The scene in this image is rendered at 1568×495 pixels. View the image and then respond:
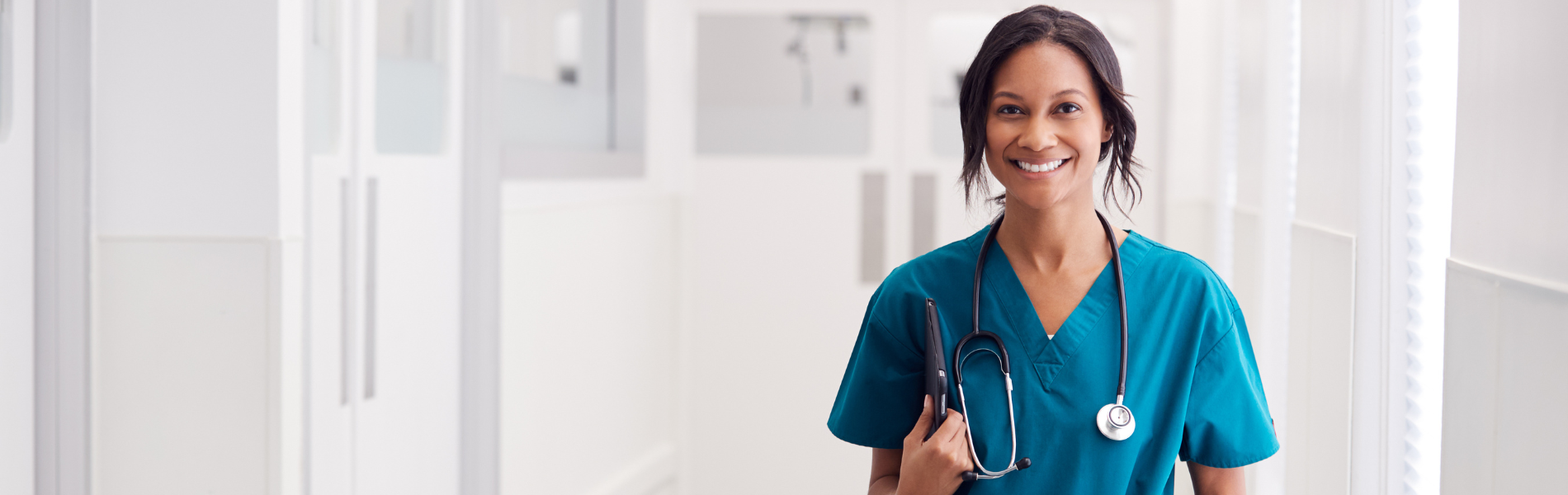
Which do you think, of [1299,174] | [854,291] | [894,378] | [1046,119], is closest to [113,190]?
[894,378]

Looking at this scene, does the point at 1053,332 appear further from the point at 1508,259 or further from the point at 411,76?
the point at 411,76

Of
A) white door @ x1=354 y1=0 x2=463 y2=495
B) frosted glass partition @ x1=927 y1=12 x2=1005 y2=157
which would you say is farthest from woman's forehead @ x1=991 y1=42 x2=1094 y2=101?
frosted glass partition @ x1=927 y1=12 x2=1005 y2=157

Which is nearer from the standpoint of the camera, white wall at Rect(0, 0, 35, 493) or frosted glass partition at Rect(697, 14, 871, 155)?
white wall at Rect(0, 0, 35, 493)

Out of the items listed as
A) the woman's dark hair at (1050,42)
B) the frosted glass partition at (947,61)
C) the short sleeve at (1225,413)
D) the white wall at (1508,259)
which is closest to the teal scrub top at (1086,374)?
the short sleeve at (1225,413)

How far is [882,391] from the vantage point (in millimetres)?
964

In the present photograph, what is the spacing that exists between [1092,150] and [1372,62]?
A: 0.74 metres

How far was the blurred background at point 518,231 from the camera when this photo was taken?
1.06 metres

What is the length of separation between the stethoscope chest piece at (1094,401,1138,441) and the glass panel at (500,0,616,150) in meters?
1.60

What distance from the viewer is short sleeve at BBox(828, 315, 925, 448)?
0.95 metres

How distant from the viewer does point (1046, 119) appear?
2.79 feet

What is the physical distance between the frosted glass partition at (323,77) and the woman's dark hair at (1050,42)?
3.41 feet

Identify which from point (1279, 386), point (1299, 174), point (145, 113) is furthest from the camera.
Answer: point (1279, 386)

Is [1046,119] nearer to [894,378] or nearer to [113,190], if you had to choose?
[894,378]

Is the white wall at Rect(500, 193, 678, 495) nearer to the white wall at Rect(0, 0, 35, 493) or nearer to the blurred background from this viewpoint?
the blurred background
